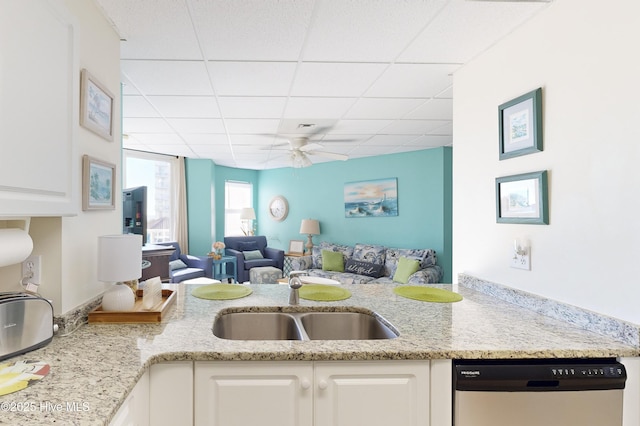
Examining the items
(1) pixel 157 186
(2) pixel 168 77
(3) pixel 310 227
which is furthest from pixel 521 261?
(1) pixel 157 186

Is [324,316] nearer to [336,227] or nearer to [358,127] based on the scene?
[358,127]

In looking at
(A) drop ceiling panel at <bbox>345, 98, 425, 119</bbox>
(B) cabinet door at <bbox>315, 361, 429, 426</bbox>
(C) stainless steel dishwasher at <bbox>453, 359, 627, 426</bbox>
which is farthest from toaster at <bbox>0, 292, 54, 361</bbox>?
(A) drop ceiling panel at <bbox>345, 98, 425, 119</bbox>

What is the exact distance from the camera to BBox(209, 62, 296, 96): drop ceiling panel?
2105 millimetres

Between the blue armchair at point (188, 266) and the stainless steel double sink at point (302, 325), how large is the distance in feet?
10.7

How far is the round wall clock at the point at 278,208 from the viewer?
22.9 ft

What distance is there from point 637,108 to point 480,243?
102cm

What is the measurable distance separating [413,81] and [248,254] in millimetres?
4524

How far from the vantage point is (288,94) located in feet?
8.62

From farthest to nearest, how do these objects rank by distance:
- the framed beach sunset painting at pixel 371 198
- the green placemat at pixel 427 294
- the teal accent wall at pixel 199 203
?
1. the teal accent wall at pixel 199 203
2. the framed beach sunset painting at pixel 371 198
3. the green placemat at pixel 427 294

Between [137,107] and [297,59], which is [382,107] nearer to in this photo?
[297,59]

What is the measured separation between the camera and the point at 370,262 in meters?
5.10

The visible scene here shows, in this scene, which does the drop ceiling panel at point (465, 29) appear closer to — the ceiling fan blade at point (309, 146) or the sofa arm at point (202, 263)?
the ceiling fan blade at point (309, 146)

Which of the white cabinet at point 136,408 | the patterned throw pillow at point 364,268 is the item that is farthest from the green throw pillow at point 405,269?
the white cabinet at point 136,408

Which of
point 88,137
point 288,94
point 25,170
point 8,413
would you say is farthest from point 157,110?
point 8,413
